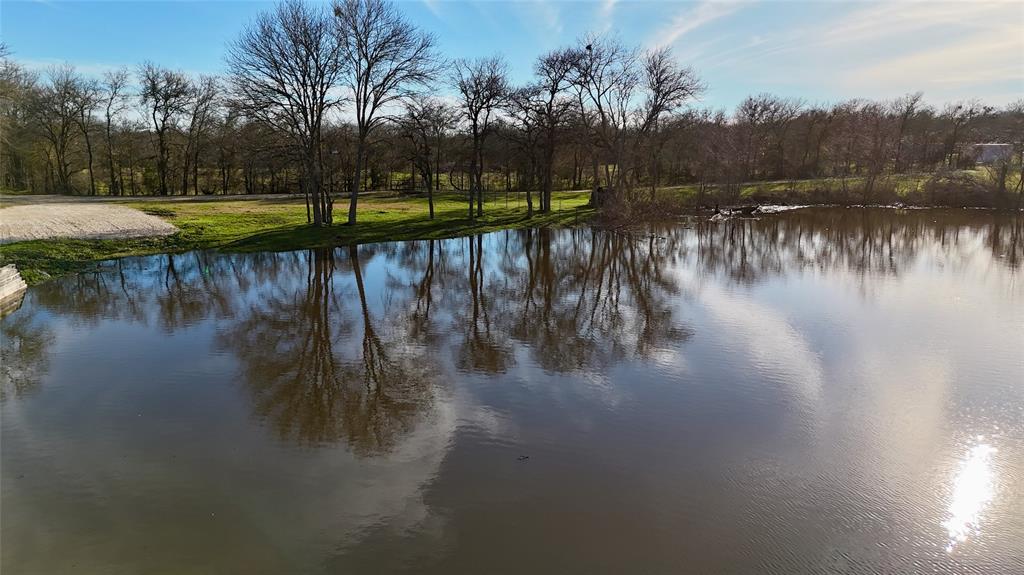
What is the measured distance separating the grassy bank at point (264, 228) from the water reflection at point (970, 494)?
21706 mm

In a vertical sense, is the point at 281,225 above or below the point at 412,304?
above

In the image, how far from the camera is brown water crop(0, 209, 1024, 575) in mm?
5473

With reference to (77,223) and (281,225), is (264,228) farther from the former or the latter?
(77,223)

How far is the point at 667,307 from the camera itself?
47.8ft

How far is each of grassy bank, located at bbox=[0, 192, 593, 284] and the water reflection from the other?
21.7m

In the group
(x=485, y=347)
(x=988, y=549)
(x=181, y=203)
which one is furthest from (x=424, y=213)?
(x=988, y=549)

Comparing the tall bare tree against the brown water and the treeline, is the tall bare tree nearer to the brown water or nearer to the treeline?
the treeline

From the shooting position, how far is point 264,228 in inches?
1125

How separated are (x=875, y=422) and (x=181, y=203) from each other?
38236 millimetres

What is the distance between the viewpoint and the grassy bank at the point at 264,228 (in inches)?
797

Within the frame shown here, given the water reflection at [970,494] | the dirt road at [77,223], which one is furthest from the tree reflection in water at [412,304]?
the water reflection at [970,494]

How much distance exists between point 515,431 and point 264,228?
80.7ft

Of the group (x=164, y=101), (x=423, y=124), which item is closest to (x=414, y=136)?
(x=423, y=124)

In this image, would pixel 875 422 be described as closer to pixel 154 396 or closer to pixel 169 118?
pixel 154 396
